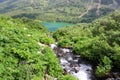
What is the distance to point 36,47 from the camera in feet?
96.2

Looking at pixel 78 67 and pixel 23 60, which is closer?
pixel 23 60

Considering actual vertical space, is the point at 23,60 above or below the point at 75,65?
above

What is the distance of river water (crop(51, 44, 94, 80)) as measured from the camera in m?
28.3

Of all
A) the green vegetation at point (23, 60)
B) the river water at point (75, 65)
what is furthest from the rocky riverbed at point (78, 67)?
the green vegetation at point (23, 60)

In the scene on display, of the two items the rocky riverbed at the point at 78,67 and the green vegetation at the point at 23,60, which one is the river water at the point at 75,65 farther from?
the green vegetation at the point at 23,60

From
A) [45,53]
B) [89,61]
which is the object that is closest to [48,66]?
[45,53]

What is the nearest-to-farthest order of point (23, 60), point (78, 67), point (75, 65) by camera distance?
point (23, 60)
point (78, 67)
point (75, 65)

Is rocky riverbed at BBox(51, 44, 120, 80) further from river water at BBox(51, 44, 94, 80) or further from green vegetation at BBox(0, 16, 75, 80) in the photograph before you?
green vegetation at BBox(0, 16, 75, 80)

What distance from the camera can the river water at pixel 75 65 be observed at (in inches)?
1113

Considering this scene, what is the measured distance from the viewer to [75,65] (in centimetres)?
3039

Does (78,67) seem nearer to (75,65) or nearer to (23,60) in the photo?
(75,65)

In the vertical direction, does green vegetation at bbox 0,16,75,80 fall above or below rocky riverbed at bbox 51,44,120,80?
above

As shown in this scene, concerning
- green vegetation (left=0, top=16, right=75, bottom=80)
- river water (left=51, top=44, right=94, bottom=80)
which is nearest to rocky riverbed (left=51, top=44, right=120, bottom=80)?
river water (left=51, top=44, right=94, bottom=80)

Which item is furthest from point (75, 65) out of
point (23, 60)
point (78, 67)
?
point (23, 60)
